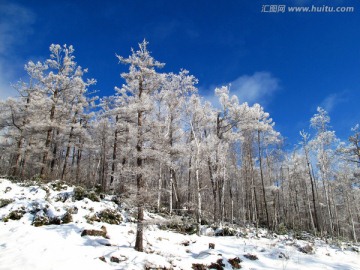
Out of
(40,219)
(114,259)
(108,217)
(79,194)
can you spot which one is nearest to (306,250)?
(114,259)

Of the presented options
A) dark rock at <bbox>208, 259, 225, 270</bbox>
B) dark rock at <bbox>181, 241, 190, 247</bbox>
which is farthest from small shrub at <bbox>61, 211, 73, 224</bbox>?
dark rock at <bbox>208, 259, 225, 270</bbox>

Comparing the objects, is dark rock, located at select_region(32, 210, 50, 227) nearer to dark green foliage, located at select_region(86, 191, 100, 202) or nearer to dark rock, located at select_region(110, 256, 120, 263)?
dark green foliage, located at select_region(86, 191, 100, 202)

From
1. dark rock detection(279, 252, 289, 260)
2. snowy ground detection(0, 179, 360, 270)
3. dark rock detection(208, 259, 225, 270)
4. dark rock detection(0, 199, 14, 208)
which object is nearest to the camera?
snowy ground detection(0, 179, 360, 270)

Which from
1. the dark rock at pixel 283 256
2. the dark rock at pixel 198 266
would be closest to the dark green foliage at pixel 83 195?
the dark rock at pixel 198 266

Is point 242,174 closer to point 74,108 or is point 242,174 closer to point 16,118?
point 74,108

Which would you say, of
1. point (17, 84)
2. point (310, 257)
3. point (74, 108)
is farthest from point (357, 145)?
point (17, 84)

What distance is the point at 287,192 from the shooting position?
37062 mm

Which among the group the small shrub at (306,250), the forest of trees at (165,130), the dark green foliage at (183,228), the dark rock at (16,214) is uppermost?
the forest of trees at (165,130)

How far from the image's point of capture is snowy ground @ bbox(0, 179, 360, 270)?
28.3 feet

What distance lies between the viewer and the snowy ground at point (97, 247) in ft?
28.3

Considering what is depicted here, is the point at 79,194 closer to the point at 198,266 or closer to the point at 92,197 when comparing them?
the point at 92,197

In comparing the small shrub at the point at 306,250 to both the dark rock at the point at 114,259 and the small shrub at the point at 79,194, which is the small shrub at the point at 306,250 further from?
the small shrub at the point at 79,194

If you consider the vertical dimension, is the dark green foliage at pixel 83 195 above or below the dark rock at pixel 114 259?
above

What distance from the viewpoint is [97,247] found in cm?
1022
